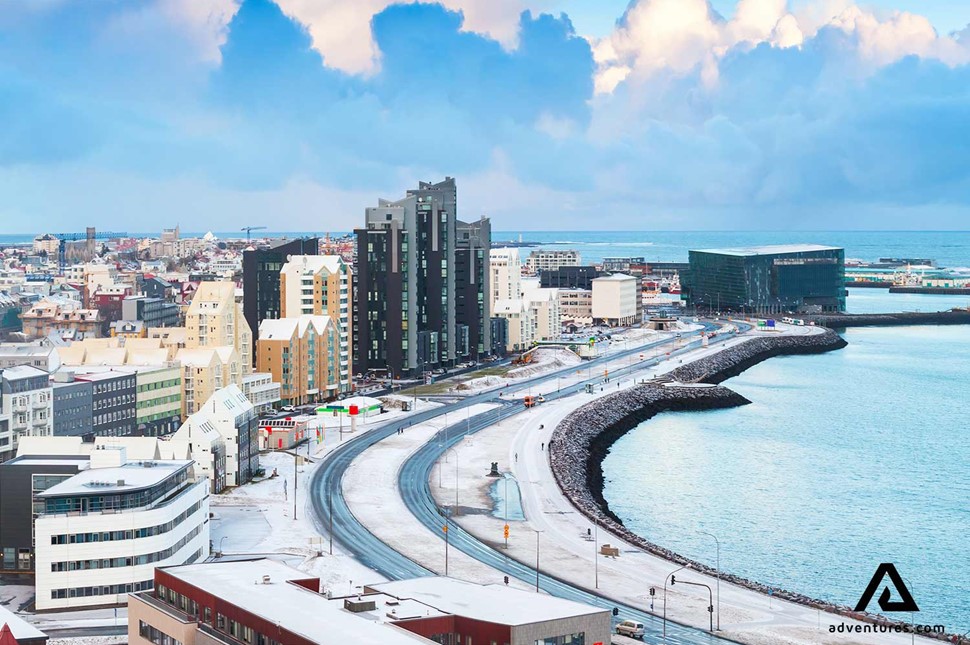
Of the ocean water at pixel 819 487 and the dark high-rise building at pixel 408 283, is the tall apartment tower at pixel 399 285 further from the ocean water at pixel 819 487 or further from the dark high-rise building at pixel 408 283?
the ocean water at pixel 819 487

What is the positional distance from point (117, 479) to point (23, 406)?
2649cm

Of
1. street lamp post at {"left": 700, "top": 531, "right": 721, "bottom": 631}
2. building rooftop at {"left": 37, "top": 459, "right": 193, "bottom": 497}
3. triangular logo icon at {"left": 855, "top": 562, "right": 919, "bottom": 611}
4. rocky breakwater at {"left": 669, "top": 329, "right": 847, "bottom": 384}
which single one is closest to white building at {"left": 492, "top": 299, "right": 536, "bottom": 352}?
rocky breakwater at {"left": 669, "top": 329, "right": 847, "bottom": 384}

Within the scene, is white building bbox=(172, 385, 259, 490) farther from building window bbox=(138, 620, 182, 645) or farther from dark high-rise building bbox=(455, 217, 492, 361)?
dark high-rise building bbox=(455, 217, 492, 361)

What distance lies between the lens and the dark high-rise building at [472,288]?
15738cm

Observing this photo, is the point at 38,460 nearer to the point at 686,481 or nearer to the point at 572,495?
the point at 572,495

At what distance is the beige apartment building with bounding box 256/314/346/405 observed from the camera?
122 metres

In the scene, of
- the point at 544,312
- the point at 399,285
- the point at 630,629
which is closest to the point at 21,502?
the point at 630,629

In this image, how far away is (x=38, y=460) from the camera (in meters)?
68.1

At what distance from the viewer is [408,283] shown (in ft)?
477

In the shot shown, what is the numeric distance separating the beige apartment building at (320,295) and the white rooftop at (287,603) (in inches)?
3182

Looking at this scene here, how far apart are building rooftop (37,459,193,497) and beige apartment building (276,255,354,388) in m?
64.3

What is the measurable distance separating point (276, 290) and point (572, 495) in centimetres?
6046

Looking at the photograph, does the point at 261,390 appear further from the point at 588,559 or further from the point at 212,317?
the point at 588,559

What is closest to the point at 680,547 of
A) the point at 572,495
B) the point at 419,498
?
the point at 572,495
